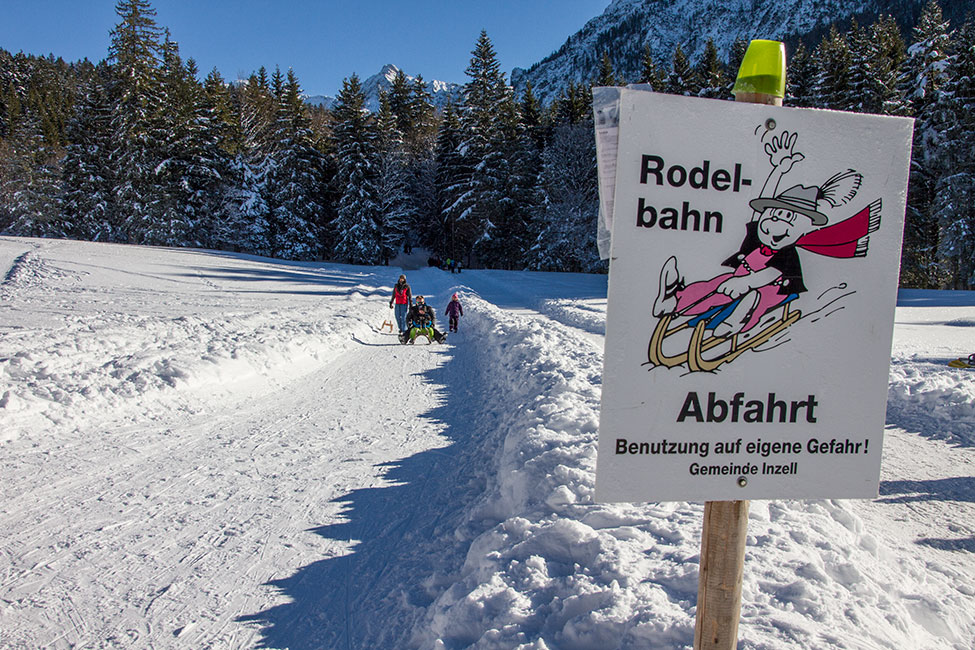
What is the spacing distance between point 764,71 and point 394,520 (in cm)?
422

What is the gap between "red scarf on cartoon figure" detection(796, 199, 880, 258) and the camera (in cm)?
150

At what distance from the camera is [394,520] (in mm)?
4531

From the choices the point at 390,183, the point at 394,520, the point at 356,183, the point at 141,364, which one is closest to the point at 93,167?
the point at 356,183

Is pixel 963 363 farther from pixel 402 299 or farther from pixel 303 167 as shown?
pixel 303 167

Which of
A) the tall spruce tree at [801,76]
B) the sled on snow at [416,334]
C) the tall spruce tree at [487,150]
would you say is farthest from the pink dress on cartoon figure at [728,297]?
the tall spruce tree at [487,150]

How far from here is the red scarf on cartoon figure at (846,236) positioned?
4.91 feet

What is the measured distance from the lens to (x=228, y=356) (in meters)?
8.90

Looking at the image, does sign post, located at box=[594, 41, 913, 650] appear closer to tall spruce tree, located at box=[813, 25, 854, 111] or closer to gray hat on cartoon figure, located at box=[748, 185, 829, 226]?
gray hat on cartoon figure, located at box=[748, 185, 829, 226]

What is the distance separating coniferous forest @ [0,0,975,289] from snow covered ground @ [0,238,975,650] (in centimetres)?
3062

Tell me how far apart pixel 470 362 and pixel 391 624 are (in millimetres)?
7975

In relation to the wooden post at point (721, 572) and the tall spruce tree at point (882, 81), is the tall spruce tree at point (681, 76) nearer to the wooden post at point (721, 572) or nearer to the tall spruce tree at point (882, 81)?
the tall spruce tree at point (882, 81)

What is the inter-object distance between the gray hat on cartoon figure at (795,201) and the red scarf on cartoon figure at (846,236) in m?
0.08

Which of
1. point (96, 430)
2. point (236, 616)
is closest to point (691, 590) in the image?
point (236, 616)

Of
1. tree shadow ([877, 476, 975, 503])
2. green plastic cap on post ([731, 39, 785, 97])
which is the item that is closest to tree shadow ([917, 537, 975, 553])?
tree shadow ([877, 476, 975, 503])
